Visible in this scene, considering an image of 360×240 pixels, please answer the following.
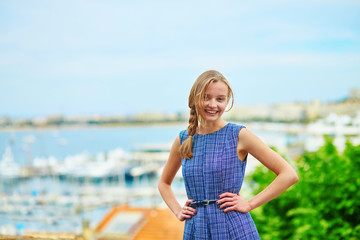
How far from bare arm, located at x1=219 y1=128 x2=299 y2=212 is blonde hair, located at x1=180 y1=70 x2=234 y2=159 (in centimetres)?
19

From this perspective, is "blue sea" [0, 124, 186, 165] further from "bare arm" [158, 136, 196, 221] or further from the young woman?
the young woman

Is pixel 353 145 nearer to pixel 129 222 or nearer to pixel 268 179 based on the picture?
pixel 268 179

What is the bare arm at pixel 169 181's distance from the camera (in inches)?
58.4

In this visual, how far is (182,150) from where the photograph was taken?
1.48 metres

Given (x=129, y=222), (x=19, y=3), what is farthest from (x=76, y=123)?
(x=129, y=222)

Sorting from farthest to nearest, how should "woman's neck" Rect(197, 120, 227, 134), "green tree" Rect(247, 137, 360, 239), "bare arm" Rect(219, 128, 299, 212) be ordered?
"green tree" Rect(247, 137, 360, 239) < "woman's neck" Rect(197, 120, 227, 134) < "bare arm" Rect(219, 128, 299, 212)

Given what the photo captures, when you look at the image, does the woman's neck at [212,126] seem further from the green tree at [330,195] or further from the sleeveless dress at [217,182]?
the green tree at [330,195]

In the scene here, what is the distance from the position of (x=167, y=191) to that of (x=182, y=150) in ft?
0.79

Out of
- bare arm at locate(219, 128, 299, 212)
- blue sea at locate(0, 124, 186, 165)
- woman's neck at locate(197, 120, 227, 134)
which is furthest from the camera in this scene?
blue sea at locate(0, 124, 186, 165)

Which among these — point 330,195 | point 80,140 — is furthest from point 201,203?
point 80,140

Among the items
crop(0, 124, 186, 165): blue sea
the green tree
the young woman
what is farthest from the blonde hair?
crop(0, 124, 186, 165): blue sea

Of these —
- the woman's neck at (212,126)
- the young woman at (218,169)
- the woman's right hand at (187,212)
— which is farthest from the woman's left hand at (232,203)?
the woman's neck at (212,126)

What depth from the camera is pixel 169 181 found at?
5.44 ft

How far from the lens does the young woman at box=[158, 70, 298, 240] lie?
1.40 metres
